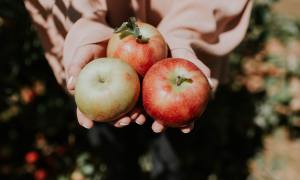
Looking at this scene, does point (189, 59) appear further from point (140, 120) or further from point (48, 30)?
point (48, 30)

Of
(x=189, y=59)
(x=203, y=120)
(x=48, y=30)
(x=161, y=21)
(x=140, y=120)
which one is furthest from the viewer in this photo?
(x=203, y=120)

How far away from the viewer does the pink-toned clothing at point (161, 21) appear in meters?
2.32

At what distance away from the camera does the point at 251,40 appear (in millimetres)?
4180

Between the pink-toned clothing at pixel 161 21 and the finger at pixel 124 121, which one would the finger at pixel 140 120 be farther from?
the pink-toned clothing at pixel 161 21

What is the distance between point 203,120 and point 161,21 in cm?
149

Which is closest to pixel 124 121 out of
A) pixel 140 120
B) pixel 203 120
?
pixel 140 120

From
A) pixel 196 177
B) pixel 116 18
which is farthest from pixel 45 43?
pixel 196 177

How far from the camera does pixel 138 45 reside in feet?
7.32

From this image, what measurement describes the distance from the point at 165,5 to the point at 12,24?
4.80ft

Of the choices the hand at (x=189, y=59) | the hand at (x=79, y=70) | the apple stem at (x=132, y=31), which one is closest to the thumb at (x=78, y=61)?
the hand at (x=79, y=70)

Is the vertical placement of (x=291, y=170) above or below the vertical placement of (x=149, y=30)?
below

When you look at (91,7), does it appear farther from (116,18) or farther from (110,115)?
(110,115)

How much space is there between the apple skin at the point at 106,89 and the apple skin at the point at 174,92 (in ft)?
0.26

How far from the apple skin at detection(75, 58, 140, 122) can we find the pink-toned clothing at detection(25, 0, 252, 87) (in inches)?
7.5
